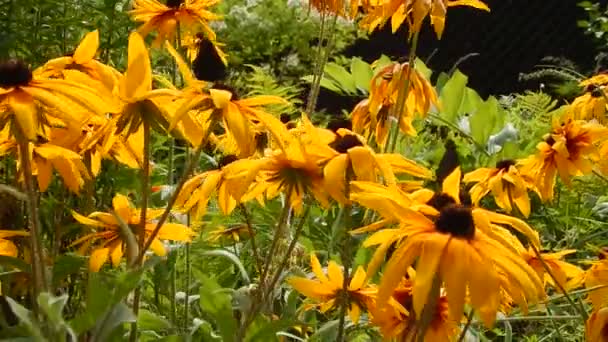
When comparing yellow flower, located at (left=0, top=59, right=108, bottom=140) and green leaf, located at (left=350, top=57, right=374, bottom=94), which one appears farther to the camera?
green leaf, located at (left=350, top=57, right=374, bottom=94)

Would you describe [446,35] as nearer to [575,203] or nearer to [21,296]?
[575,203]

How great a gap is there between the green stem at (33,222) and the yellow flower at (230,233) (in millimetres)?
921

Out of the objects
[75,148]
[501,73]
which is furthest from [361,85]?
[501,73]

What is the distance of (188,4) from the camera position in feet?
6.02

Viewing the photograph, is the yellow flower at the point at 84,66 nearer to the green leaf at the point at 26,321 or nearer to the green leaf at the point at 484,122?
the green leaf at the point at 26,321

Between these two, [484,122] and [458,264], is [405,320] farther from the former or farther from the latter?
[484,122]

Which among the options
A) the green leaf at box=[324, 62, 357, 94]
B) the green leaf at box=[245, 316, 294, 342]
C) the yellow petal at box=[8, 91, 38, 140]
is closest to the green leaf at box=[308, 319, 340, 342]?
the green leaf at box=[245, 316, 294, 342]

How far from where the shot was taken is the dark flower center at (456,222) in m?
1.00

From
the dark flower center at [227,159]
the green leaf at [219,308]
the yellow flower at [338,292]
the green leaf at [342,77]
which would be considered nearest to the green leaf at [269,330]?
the green leaf at [219,308]

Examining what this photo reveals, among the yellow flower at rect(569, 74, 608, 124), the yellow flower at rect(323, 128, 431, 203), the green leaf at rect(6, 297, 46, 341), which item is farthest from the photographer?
the yellow flower at rect(569, 74, 608, 124)

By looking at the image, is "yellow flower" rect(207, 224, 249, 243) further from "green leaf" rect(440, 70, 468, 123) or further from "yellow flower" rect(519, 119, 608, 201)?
"green leaf" rect(440, 70, 468, 123)

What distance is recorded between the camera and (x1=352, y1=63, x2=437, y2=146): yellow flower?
1.98m

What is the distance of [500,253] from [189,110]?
33 cm

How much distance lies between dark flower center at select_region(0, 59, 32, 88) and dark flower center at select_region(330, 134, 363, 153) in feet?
1.08
